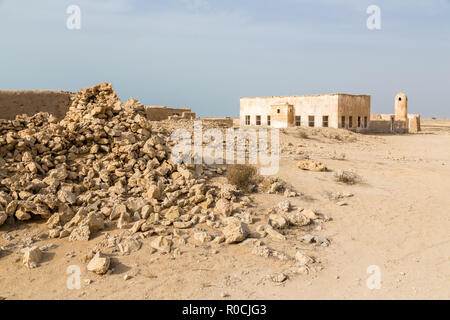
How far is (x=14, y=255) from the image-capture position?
488 cm

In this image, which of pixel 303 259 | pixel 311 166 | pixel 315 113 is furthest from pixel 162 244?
pixel 315 113

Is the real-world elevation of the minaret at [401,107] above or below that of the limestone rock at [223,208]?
above

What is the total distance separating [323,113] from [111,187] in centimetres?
2139

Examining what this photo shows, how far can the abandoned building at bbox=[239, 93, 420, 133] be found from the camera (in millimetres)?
24844

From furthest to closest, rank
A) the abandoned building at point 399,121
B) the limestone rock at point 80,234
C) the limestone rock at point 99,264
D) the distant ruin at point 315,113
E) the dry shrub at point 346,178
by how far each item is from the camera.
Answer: the abandoned building at point 399,121
the distant ruin at point 315,113
the dry shrub at point 346,178
the limestone rock at point 80,234
the limestone rock at point 99,264

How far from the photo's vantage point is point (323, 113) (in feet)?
83.6

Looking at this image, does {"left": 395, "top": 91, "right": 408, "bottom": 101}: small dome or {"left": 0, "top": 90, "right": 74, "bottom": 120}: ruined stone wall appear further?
{"left": 395, "top": 91, "right": 408, "bottom": 101}: small dome

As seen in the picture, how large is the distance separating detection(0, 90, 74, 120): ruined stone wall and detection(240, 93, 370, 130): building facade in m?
13.5

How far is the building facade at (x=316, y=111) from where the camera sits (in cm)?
2473

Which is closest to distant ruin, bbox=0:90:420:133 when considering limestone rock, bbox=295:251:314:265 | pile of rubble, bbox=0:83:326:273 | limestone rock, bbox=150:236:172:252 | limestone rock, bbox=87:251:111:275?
pile of rubble, bbox=0:83:326:273

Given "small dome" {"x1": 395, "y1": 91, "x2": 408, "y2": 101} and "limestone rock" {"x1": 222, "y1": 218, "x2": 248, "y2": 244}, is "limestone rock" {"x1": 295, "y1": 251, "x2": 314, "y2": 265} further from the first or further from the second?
"small dome" {"x1": 395, "y1": 91, "x2": 408, "y2": 101}

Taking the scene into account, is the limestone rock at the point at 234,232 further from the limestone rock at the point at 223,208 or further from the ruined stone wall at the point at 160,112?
the ruined stone wall at the point at 160,112

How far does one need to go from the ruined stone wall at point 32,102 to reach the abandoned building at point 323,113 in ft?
44.6

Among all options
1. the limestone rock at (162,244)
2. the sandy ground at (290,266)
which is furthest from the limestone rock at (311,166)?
the limestone rock at (162,244)
